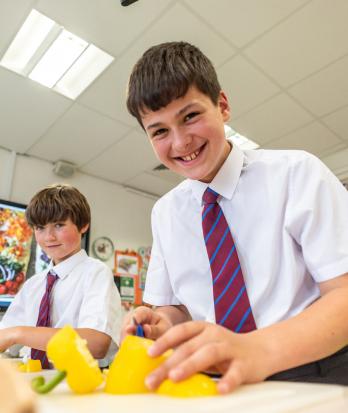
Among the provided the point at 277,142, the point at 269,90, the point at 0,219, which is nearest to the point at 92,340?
the point at 0,219

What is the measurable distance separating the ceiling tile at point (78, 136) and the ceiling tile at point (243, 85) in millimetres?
906

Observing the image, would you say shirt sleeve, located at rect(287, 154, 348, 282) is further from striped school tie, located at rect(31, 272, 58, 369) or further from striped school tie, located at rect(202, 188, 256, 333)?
striped school tie, located at rect(31, 272, 58, 369)

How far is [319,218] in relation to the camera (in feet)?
2.30

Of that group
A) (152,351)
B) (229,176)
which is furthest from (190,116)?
(152,351)

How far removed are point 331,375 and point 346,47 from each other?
2.07 meters

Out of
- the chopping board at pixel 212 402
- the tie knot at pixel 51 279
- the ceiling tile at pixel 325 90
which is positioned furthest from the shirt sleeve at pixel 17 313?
the ceiling tile at pixel 325 90

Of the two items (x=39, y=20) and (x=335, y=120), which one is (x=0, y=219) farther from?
(x=335, y=120)

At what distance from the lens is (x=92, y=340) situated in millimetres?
1063

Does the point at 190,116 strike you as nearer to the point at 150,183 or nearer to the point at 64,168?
the point at 64,168

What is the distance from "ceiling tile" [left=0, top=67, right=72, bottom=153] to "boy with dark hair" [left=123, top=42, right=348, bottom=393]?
5.08 feet

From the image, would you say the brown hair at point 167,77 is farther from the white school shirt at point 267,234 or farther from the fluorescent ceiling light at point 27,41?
the fluorescent ceiling light at point 27,41

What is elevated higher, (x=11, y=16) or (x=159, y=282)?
(x=11, y=16)

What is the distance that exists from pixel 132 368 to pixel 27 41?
2.12 m

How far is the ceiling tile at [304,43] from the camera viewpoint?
176cm
